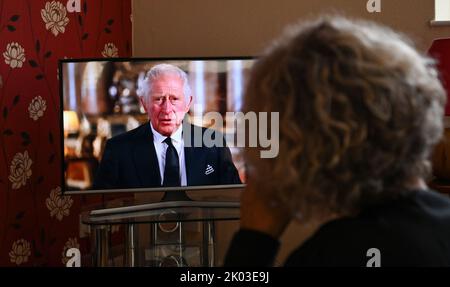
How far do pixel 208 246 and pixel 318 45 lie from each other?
220 cm

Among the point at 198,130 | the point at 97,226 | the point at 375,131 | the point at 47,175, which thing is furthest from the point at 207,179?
the point at 375,131

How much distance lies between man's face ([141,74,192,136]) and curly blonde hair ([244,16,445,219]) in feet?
6.60

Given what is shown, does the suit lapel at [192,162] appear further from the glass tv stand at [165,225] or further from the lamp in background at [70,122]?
the lamp in background at [70,122]

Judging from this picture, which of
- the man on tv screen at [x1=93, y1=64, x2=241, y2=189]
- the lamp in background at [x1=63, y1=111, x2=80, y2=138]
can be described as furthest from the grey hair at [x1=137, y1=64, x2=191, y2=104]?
the lamp in background at [x1=63, y1=111, x2=80, y2=138]

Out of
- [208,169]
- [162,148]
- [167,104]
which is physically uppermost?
[167,104]

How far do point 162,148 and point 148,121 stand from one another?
0.46 feet

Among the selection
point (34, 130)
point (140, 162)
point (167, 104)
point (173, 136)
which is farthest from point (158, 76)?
point (34, 130)

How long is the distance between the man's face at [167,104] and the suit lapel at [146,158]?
0.20 feet

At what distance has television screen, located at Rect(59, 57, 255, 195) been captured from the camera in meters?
2.74

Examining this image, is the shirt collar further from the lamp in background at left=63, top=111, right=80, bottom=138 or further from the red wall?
the red wall

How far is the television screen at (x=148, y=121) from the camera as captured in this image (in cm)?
274

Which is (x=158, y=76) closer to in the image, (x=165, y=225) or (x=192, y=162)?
(x=192, y=162)

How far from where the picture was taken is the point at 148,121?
2789 millimetres
